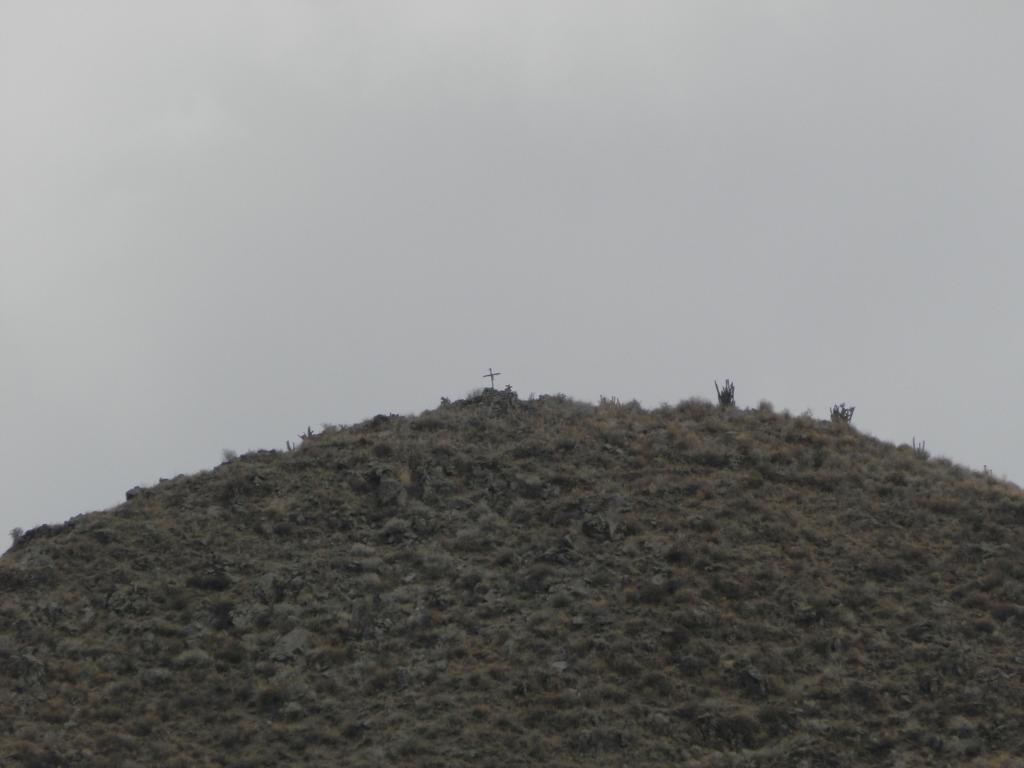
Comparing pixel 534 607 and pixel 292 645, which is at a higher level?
pixel 534 607

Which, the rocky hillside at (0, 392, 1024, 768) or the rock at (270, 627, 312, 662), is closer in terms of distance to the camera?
the rocky hillside at (0, 392, 1024, 768)

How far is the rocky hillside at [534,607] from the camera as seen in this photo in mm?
25281

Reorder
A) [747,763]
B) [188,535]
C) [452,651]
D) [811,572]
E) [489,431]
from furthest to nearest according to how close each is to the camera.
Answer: [489,431]
[188,535]
[811,572]
[452,651]
[747,763]

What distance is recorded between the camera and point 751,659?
88.6 ft

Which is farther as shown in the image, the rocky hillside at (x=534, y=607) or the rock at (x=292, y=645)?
the rock at (x=292, y=645)

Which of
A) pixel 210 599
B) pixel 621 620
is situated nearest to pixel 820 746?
pixel 621 620

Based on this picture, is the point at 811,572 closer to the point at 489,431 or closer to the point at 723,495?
the point at 723,495

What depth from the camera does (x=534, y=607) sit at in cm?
2928

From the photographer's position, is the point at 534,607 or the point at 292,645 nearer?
the point at 292,645

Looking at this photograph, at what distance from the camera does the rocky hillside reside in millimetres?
25281

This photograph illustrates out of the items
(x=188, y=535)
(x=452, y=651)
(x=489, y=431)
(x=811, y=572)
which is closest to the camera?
(x=452, y=651)

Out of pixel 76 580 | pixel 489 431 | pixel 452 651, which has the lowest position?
pixel 452 651

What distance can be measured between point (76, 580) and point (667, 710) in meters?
12.7

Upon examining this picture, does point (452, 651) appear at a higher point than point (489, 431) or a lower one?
lower
